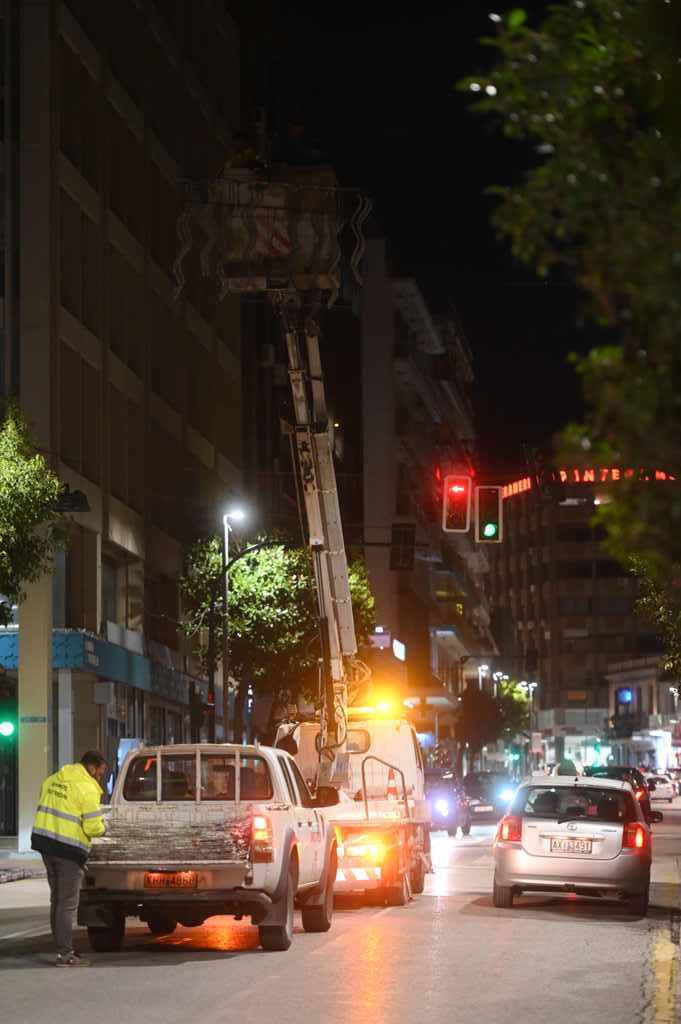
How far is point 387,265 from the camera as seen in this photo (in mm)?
88812

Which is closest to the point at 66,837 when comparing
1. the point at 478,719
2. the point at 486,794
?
the point at 486,794

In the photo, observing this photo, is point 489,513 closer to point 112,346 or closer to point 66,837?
point 66,837

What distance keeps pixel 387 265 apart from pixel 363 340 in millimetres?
3373

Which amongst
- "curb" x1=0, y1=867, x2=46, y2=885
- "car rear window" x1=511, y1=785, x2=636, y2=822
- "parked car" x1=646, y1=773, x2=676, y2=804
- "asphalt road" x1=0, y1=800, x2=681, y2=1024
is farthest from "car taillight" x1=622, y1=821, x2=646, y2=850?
"parked car" x1=646, y1=773, x2=676, y2=804

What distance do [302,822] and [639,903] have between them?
5276 millimetres

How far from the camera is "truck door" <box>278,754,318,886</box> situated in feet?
62.5

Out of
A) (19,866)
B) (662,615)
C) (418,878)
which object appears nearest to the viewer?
(418,878)

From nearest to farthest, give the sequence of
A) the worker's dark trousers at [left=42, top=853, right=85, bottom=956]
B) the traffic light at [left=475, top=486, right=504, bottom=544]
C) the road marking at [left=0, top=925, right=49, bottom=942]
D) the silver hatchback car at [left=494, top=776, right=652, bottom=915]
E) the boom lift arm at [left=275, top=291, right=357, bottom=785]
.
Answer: the worker's dark trousers at [left=42, top=853, right=85, bottom=956] < the road marking at [left=0, top=925, right=49, bottom=942] < the silver hatchback car at [left=494, top=776, right=652, bottom=915] < the boom lift arm at [left=275, top=291, right=357, bottom=785] < the traffic light at [left=475, top=486, right=504, bottom=544]

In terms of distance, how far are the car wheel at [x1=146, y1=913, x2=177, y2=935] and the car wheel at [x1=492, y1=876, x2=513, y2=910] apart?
163 inches

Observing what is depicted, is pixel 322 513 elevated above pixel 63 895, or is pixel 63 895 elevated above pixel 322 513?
pixel 322 513

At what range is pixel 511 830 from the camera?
22.7 m

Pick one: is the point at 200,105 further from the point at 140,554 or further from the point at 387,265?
the point at 387,265

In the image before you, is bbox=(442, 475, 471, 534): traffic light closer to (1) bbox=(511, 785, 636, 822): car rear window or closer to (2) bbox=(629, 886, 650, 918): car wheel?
(1) bbox=(511, 785, 636, 822): car rear window

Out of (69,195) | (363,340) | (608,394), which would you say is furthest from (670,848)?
(363,340)
